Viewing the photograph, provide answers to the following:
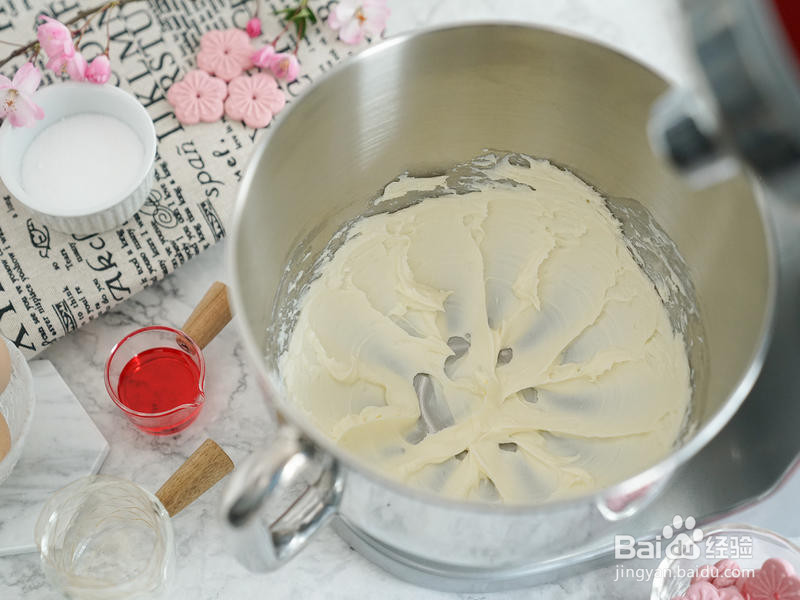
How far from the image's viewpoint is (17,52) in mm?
1007

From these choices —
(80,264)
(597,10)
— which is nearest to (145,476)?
(80,264)

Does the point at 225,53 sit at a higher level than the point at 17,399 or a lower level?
higher

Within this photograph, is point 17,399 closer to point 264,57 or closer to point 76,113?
point 76,113

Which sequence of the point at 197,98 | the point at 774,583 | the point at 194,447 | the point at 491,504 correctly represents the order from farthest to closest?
the point at 197,98 → the point at 194,447 → the point at 774,583 → the point at 491,504

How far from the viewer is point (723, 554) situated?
848 mm

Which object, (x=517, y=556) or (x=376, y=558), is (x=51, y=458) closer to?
(x=376, y=558)

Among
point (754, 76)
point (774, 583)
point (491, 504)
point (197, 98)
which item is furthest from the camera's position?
point (197, 98)

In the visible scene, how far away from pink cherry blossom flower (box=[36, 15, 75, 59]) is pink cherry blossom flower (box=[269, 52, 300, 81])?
23 cm

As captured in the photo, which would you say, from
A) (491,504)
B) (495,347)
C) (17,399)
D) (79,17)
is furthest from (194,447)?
(79,17)

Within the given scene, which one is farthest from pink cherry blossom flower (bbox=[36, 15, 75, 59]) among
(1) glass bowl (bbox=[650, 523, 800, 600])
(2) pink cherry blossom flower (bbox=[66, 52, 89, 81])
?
(1) glass bowl (bbox=[650, 523, 800, 600])

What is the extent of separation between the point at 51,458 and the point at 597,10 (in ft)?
2.96

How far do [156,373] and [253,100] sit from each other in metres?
0.35

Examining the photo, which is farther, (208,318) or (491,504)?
(208,318)

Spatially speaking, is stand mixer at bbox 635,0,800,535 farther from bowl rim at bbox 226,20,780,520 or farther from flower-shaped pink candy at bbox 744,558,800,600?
flower-shaped pink candy at bbox 744,558,800,600
